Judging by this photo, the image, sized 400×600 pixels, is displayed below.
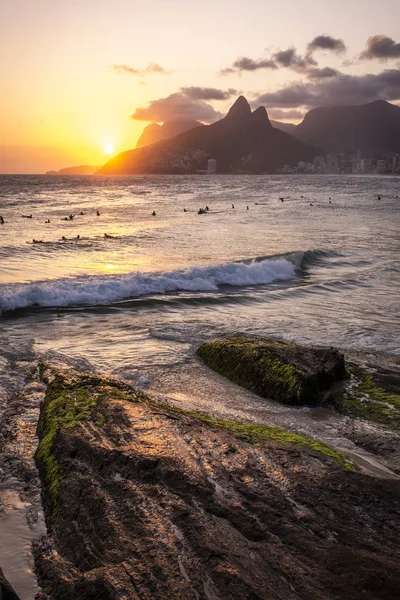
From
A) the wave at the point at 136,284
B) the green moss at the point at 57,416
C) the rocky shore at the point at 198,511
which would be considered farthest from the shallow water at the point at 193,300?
the rocky shore at the point at 198,511

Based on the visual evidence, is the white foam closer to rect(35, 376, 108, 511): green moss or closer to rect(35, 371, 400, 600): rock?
rect(35, 376, 108, 511): green moss

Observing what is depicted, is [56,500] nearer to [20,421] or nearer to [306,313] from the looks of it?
[20,421]

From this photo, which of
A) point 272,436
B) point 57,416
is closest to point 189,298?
point 57,416

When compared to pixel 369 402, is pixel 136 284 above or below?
above

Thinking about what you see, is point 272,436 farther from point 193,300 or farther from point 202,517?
point 193,300

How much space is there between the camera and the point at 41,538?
4938 mm

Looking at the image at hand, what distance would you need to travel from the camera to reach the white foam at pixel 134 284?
1683 cm

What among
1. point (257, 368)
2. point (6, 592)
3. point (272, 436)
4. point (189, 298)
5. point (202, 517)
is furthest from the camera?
point (189, 298)

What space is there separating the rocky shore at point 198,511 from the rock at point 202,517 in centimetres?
1

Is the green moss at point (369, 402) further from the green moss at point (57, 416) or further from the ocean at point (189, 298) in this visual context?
the green moss at point (57, 416)

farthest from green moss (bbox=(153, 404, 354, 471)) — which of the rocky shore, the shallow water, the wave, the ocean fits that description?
the wave

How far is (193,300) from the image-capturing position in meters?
17.9

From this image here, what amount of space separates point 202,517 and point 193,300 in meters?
13.2

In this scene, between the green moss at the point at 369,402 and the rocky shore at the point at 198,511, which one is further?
the green moss at the point at 369,402
